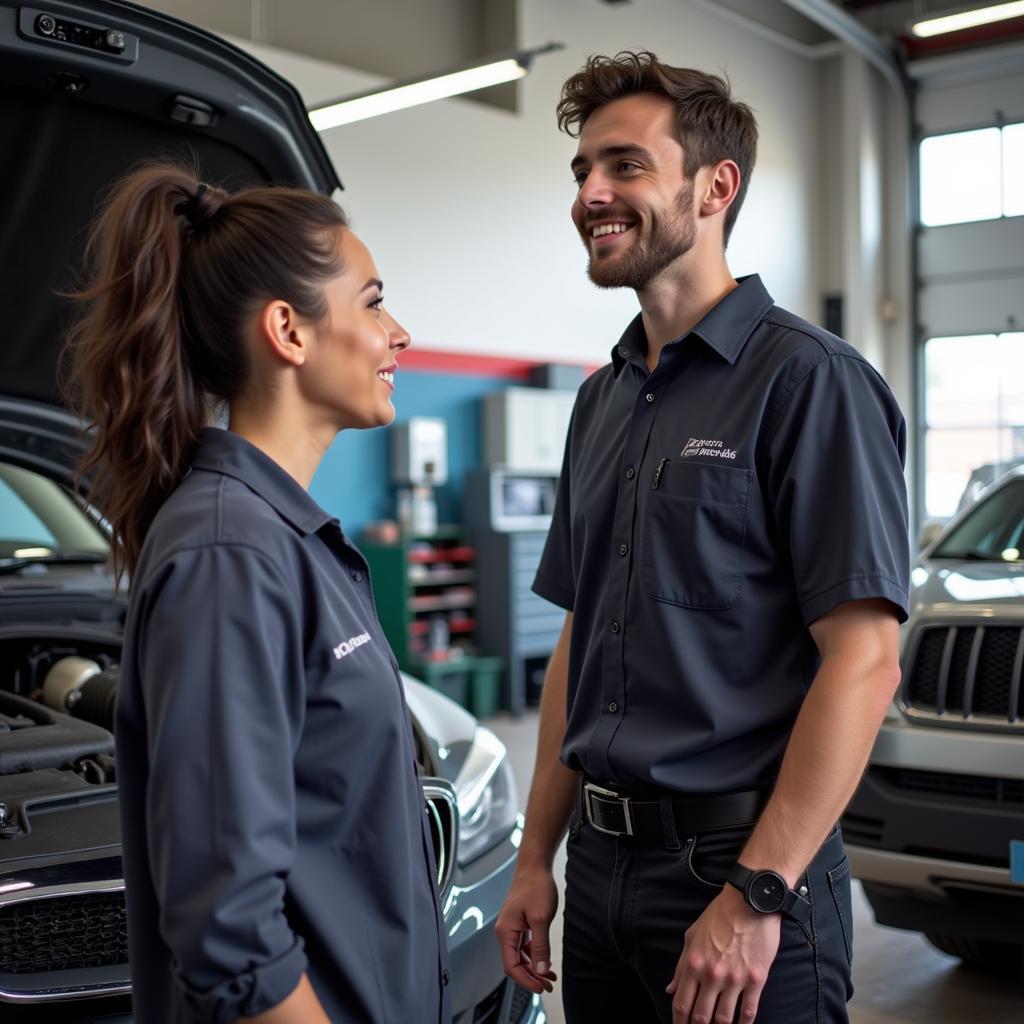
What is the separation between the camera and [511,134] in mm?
9125

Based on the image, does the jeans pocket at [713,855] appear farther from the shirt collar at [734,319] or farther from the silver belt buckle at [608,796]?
the shirt collar at [734,319]

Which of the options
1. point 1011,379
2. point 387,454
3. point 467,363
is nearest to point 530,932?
point 387,454

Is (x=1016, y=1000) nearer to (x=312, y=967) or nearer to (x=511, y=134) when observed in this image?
(x=312, y=967)

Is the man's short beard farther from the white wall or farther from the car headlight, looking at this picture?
the white wall

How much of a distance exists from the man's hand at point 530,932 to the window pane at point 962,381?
1156 centimetres

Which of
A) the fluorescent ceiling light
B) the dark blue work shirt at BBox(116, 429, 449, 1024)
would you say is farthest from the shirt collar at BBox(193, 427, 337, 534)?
the fluorescent ceiling light

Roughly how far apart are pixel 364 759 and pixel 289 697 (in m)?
0.11

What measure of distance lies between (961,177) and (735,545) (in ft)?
40.4

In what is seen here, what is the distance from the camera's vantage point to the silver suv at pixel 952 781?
274cm

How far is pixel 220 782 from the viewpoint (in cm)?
96

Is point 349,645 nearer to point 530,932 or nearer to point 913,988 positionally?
point 530,932

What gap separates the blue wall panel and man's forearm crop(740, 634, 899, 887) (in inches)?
246

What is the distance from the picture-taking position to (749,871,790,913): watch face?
1305mm

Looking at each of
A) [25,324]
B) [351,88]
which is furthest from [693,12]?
[25,324]
